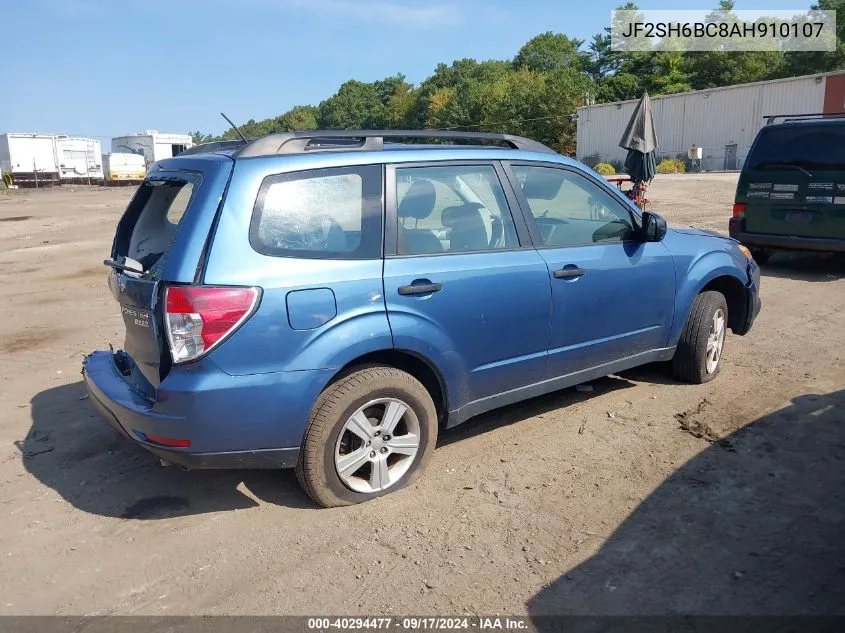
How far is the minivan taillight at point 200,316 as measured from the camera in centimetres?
316

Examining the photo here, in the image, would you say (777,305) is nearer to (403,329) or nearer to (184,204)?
(403,329)

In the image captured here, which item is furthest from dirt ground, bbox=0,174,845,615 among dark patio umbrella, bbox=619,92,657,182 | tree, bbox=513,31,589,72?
tree, bbox=513,31,589,72

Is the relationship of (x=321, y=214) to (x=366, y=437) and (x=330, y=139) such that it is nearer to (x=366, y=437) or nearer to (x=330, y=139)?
(x=330, y=139)

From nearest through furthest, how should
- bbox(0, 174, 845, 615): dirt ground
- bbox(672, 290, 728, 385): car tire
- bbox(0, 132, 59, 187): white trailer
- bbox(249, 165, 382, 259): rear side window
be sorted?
bbox(0, 174, 845, 615): dirt ground, bbox(249, 165, 382, 259): rear side window, bbox(672, 290, 728, 385): car tire, bbox(0, 132, 59, 187): white trailer

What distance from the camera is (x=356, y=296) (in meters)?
3.48

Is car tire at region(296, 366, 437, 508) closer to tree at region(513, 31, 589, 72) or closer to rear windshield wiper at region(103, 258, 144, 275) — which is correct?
rear windshield wiper at region(103, 258, 144, 275)

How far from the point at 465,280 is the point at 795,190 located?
7563 mm

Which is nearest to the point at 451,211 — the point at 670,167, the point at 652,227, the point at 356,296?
the point at 356,296

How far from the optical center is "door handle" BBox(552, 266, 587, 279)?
425cm

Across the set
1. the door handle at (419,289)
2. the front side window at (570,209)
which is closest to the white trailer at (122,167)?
the front side window at (570,209)

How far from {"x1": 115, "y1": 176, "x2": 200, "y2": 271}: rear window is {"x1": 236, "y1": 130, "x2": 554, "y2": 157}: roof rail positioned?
0.36m

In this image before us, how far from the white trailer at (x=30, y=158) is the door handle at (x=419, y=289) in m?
50.0

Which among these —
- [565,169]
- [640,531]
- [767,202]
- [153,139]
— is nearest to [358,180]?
[565,169]

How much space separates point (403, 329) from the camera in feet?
11.9
